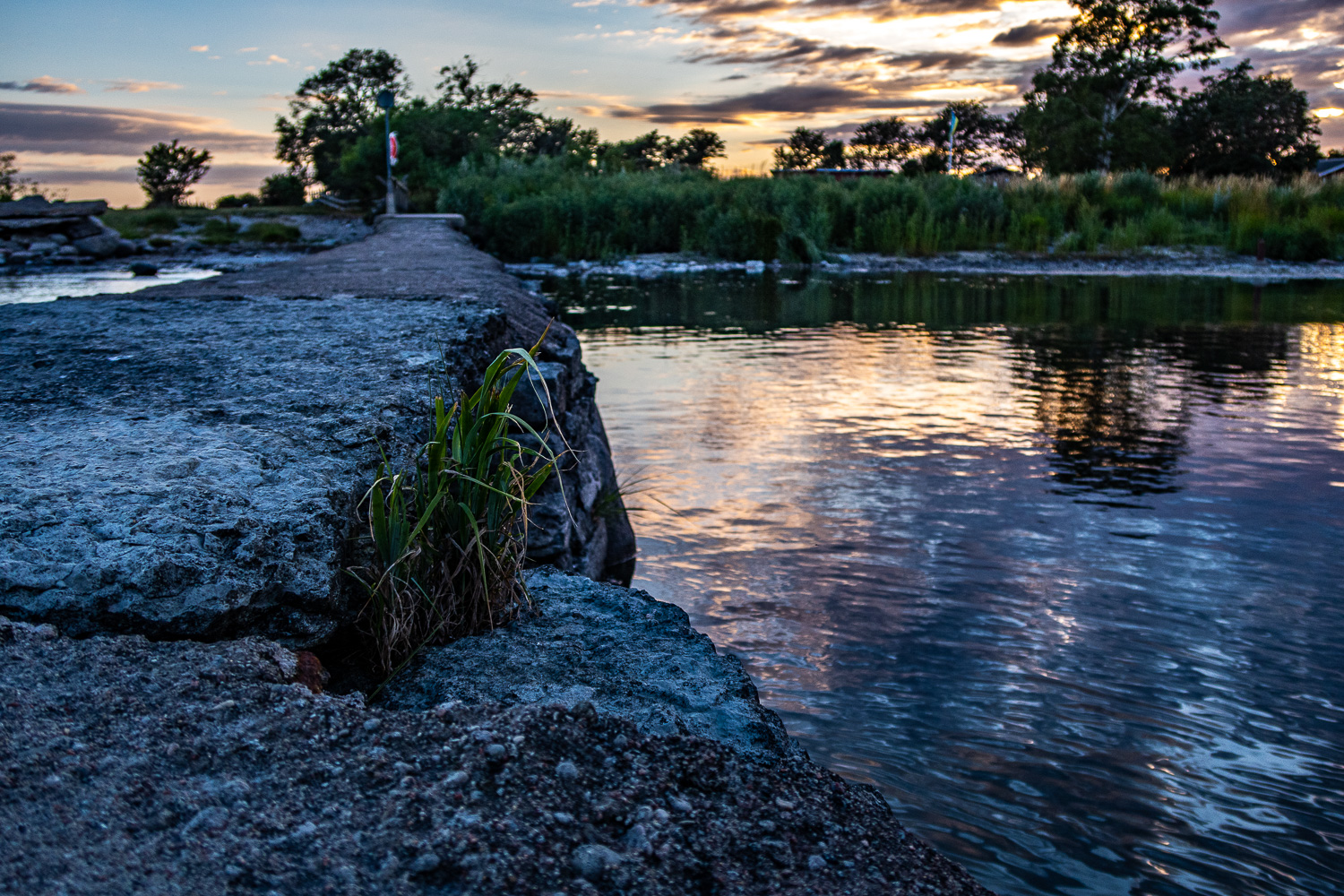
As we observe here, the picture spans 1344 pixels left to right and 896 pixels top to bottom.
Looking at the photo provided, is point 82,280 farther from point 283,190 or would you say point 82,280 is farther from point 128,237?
point 283,190

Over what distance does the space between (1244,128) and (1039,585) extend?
50136 millimetres

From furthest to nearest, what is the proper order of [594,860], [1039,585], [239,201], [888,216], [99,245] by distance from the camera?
[239,201] → [888,216] → [99,245] → [1039,585] → [594,860]

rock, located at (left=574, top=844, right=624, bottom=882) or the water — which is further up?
the water

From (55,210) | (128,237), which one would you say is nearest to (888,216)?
(128,237)

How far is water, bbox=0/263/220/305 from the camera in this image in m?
10.0

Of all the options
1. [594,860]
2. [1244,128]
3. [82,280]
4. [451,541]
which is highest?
[1244,128]

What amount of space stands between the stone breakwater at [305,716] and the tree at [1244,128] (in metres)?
50.3

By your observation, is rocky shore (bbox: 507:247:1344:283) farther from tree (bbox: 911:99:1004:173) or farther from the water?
tree (bbox: 911:99:1004:173)

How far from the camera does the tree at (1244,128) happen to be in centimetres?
4534

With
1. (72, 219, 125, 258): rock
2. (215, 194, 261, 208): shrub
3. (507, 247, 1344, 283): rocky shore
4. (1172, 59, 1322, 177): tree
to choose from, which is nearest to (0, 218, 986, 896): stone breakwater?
(72, 219, 125, 258): rock

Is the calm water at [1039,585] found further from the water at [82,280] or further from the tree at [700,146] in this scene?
the tree at [700,146]

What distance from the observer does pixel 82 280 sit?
12367 millimetres

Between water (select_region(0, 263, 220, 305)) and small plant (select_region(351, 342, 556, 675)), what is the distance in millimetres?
7632

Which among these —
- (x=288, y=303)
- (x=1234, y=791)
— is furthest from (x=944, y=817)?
(x=288, y=303)
